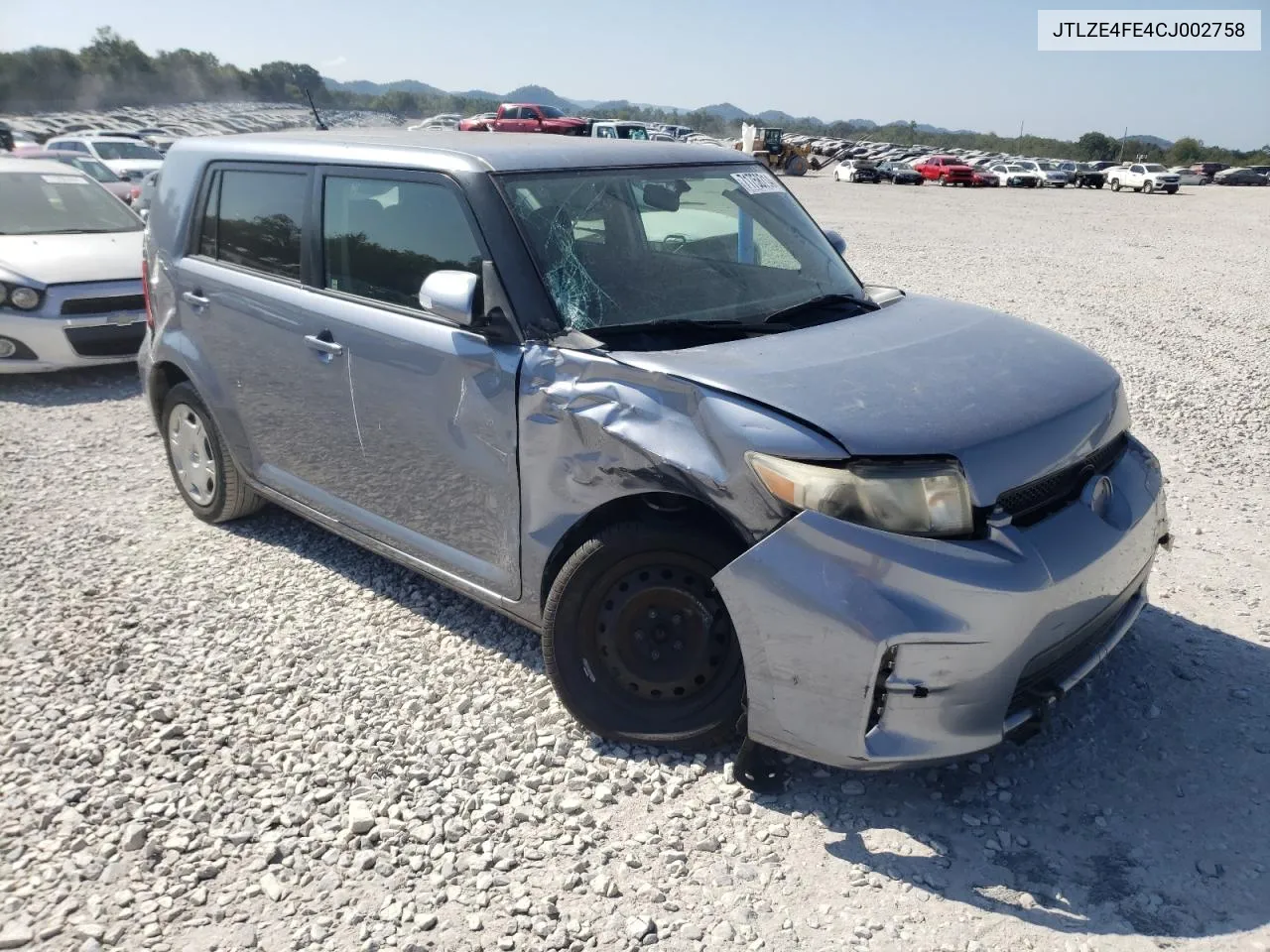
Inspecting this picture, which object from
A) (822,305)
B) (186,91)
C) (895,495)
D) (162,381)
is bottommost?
(895,495)

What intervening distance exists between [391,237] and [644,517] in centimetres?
155

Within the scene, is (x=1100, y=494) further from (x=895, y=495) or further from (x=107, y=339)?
(x=107, y=339)

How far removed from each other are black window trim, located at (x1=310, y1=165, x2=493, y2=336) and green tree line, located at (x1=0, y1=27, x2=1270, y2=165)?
2431 inches

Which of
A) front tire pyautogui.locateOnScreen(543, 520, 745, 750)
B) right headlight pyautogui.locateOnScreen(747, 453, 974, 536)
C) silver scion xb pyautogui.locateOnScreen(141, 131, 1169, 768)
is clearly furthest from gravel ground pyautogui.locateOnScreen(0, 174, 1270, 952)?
right headlight pyautogui.locateOnScreen(747, 453, 974, 536)

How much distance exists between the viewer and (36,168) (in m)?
9.44

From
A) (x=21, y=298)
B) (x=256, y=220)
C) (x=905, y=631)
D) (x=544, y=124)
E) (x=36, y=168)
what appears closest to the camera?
(x=905, y=631)

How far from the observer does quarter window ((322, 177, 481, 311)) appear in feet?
11.4

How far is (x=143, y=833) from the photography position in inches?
114

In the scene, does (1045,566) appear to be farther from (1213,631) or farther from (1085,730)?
(1213,631)

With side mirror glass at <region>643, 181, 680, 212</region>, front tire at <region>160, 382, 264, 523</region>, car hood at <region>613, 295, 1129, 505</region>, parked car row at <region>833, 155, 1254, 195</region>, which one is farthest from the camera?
parked car row at <region>833, 155, 1254, 195</region>

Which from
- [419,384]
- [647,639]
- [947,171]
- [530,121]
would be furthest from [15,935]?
[947,171]

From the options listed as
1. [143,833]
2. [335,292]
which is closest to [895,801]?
[143,833]

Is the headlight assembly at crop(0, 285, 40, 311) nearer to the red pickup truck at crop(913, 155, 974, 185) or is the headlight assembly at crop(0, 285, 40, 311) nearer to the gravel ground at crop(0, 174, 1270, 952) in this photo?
the gravel ground at crop(0, 174, 1270, 952)

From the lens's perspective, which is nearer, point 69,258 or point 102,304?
point 102,304
